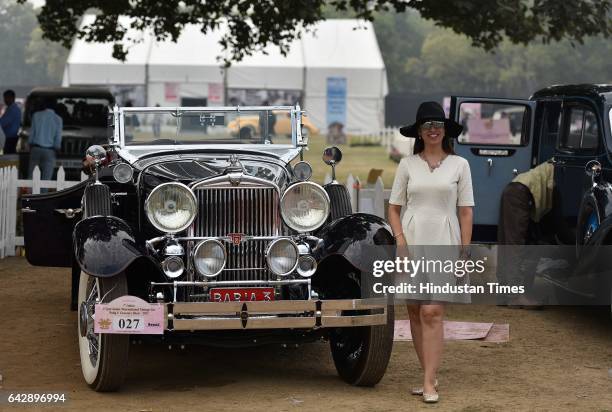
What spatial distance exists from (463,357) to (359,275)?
1.42 m

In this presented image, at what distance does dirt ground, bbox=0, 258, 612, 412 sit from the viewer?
7078mm

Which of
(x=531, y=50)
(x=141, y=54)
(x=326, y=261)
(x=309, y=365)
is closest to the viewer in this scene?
(x=326, y=261)

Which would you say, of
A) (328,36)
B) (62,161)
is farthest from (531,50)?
(62,161)

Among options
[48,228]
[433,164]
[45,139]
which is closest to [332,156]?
[433,164]

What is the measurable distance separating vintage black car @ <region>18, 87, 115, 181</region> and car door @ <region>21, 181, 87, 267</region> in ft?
33.2

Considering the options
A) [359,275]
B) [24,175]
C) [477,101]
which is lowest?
[24,175]

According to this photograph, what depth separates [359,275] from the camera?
7.61m

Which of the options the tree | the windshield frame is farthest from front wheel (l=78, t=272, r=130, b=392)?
the tree

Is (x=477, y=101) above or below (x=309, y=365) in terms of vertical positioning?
above

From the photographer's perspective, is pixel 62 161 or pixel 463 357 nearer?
pixel 463 357

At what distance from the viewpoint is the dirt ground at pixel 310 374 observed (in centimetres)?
708

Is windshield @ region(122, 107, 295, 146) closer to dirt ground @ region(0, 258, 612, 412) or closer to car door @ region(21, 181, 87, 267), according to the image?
car door @ region(21, 181, 87, 267)

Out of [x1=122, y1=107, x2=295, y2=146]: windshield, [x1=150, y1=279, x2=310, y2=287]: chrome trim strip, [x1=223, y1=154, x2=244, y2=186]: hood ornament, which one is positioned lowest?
[x1=150, y1=279, x2=310, y2=287]: chrome trim strip

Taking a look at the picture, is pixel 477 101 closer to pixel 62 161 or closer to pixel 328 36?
pixel 62 161
